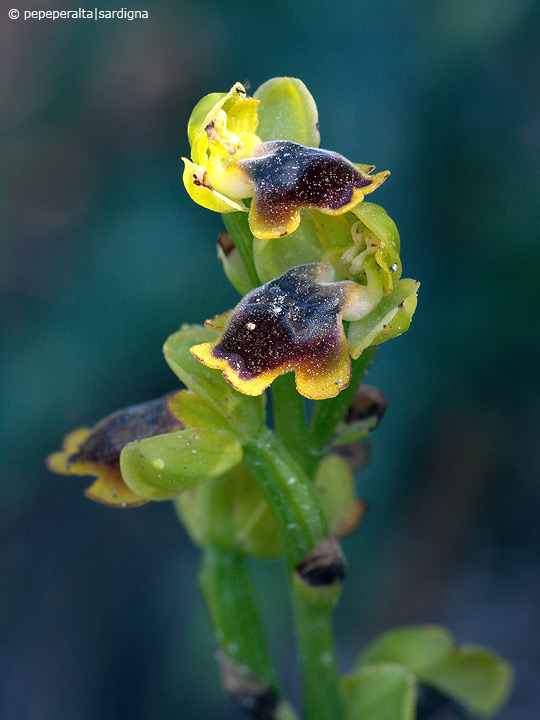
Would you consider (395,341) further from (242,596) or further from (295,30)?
(242,596)

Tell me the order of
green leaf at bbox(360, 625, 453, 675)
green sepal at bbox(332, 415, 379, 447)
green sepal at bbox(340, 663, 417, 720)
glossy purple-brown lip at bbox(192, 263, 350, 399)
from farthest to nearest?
green leaf at bbox(360, 625, 453, 675)
green sepal at bbox(340, 663, 417, 720)
green sepal at bbox(332, 415, 379, 447)
glossy purple-brown lip at bbox(192, 263, 350, 399)

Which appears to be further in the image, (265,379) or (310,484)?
(310,484)

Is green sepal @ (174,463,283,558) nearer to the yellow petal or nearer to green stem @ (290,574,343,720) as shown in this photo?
green stem @ (290,574,343,720)

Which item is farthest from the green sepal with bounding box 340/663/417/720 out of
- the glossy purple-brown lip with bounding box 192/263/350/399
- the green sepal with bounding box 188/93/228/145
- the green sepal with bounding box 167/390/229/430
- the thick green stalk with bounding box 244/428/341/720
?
the green sepal with bounding box 188/93/228/145

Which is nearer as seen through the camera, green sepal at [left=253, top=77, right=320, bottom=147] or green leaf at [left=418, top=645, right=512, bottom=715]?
green sepal at [left=253, top=77, right=320, bottom=147]

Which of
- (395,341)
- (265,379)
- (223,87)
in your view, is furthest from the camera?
(223,87)

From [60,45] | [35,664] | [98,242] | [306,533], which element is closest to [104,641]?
[35,664]

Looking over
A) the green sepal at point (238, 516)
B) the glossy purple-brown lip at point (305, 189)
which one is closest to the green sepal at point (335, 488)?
the green sepal at point (238, 516)

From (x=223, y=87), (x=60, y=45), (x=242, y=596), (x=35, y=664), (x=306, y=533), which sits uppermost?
(x=60, y=45)
